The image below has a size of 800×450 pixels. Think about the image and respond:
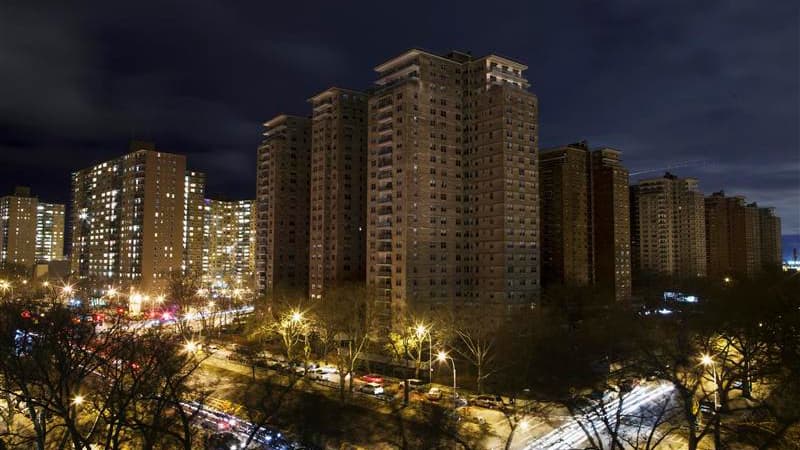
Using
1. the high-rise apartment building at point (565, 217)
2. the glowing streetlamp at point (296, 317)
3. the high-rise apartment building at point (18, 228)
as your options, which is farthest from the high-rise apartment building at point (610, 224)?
the high-rise apartment building at point (18, 228)

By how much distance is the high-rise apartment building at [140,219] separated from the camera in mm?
123250

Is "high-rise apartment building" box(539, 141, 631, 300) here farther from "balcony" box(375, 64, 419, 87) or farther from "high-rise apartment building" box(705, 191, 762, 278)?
"high-rise apartment building" box(705, 191, 762, 278)

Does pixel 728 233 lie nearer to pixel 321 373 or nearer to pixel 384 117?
pixel 384 117

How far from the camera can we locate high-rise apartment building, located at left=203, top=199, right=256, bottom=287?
6929 inches

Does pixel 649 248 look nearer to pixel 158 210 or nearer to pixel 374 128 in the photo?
pixel 374 128

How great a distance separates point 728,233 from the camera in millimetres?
174500

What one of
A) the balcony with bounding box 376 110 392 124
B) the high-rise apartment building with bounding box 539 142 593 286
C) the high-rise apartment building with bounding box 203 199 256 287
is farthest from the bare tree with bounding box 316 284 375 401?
the high-rise apartment building with bounding box 203 199 256 287

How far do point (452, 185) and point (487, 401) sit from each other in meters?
39.8

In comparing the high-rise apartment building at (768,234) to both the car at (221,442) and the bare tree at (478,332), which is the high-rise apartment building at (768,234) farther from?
the car at (221,442)

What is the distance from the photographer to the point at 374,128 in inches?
3113

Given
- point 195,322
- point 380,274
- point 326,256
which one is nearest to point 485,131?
point 380,274

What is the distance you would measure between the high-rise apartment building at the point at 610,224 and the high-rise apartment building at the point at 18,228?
593 feet

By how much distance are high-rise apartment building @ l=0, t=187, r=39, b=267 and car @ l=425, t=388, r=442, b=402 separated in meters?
188

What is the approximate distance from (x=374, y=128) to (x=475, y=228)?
20434 millimetres
